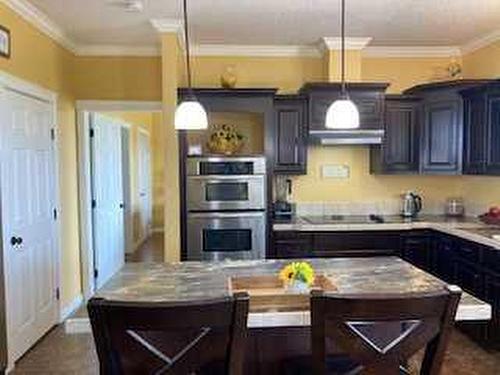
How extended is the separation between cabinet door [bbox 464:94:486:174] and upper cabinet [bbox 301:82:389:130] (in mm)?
800

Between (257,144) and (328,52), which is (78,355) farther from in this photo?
→ (328,52)

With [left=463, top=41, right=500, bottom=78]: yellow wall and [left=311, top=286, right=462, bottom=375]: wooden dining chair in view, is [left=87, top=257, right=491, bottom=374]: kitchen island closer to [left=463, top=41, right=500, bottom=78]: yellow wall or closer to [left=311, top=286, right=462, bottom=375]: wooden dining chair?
[left=311, top=286, right=462, bottom=375]: wooden dining chair

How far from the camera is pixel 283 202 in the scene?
5.12m

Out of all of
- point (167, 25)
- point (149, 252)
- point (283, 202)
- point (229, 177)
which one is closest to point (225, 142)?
point (229, 177)

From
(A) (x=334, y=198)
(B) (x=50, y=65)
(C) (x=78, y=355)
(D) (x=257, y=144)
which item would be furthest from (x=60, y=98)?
(A) (x=334, y=198)

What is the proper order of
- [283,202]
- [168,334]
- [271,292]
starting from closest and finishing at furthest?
[168,334], [271,292], [283,202]

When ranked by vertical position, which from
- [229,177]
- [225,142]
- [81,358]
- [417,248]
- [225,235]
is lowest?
[81,358]

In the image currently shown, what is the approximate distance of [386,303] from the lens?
61.7 inches

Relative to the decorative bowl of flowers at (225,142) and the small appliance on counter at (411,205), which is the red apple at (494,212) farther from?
the decorative bowl of flowers at (225,142)

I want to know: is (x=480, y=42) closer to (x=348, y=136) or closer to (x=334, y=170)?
(x=348, y=136)

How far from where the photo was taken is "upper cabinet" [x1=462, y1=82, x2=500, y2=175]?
430 centimetres

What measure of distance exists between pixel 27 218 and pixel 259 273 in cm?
219

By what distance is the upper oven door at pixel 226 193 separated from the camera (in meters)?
4.53

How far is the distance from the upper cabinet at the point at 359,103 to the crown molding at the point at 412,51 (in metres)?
0.66
